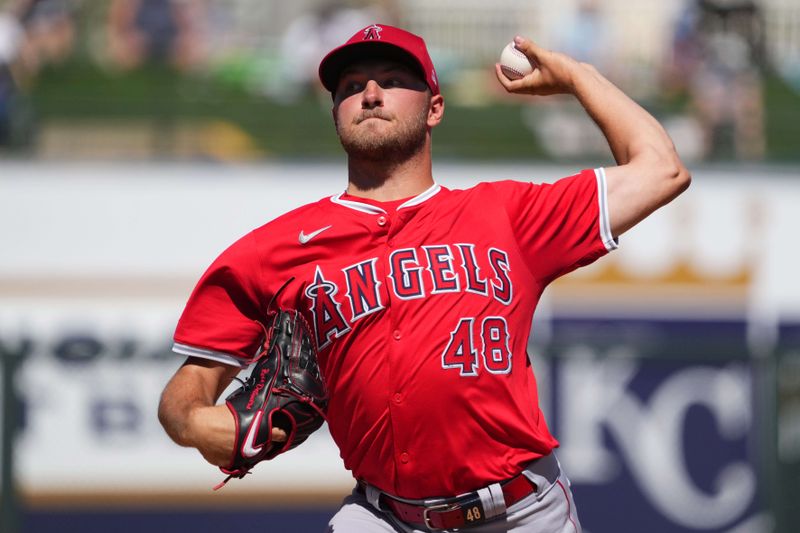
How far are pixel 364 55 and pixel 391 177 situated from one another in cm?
37

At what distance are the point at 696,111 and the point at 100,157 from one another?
514 cm

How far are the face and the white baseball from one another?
25 cm

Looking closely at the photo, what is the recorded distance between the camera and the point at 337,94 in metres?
3.78

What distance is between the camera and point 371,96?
3596 mm

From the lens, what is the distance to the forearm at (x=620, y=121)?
362 cm

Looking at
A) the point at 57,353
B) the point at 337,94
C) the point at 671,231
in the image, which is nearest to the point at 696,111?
the point at 671,231

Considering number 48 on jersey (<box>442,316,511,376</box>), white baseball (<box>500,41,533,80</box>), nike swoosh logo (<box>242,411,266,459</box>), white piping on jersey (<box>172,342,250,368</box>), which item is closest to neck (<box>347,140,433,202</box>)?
white baseball (<box>500,41,533,80</box>)

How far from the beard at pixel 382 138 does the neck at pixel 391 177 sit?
0.03 meters

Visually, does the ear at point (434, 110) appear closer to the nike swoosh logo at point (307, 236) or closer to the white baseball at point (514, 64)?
the white baseball at point (514, 64)

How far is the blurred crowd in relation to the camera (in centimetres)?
1077

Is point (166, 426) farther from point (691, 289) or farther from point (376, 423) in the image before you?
point (691, 289)

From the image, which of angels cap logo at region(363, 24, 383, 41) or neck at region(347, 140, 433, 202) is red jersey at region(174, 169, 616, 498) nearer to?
neck at region(347, 140, 433, 202)

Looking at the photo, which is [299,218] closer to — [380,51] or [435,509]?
[380,51]

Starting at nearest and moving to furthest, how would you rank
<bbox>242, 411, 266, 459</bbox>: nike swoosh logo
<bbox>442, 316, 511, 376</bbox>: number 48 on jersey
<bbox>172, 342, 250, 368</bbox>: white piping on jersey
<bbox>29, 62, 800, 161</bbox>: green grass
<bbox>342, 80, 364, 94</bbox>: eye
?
<bbox>242, 411, 266, 459</bbox>: nike swoosh logo < <bbox>442, 316, 511, 376</bbox>: number 48 on jersey < <bbox>172, 342, 250, 368</bbox>: white piping on jersey < <bbox>342, 80, 364, 94</bbox>: eye < <bbox>29, 62, 800, 161</bbox>: green grass
